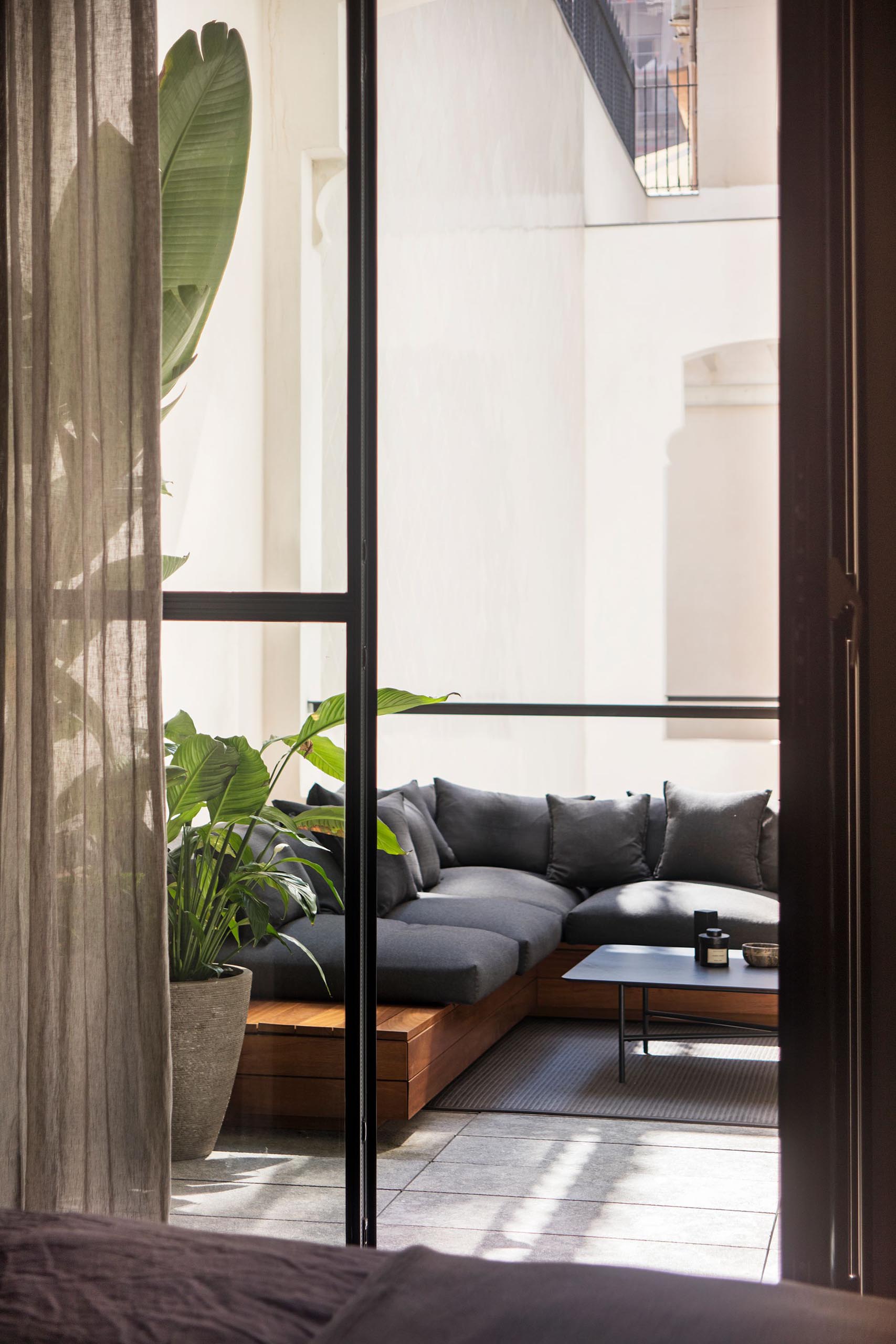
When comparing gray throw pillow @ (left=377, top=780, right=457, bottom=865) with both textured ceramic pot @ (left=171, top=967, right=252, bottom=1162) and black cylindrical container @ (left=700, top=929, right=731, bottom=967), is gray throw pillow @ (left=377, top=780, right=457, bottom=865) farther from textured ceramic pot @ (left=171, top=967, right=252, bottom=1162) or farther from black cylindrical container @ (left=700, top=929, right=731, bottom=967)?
textured ceramic pot @ (left=171, top=967, right=252, bottom=1162)

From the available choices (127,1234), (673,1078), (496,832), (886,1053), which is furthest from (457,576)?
(127,1234)

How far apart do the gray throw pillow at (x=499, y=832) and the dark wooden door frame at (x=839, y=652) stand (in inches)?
133

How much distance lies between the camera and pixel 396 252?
561 centimetres

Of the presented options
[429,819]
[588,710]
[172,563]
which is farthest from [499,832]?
[172,563]

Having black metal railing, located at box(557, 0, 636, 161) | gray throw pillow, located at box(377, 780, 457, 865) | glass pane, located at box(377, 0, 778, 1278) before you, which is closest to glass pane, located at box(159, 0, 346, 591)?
glass pane, located at box(377, 0, 778, 1278)

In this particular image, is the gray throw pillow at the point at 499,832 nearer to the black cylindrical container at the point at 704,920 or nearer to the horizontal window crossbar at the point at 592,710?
the horizontal window crossbar at the point at 592,710

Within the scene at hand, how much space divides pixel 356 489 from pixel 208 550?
0.28m

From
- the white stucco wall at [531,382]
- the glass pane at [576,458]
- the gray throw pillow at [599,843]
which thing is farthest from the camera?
the white stucco wall at [531,382]

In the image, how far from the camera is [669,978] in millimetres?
3742

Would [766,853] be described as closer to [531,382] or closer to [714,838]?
[714,838]

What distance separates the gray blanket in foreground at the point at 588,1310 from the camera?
888 mm

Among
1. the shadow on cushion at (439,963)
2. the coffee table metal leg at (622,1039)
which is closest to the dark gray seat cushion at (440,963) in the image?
the shadow on cushion at (439,963)

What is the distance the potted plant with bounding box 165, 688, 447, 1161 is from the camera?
213cm

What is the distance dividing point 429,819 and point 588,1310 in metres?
4.21
